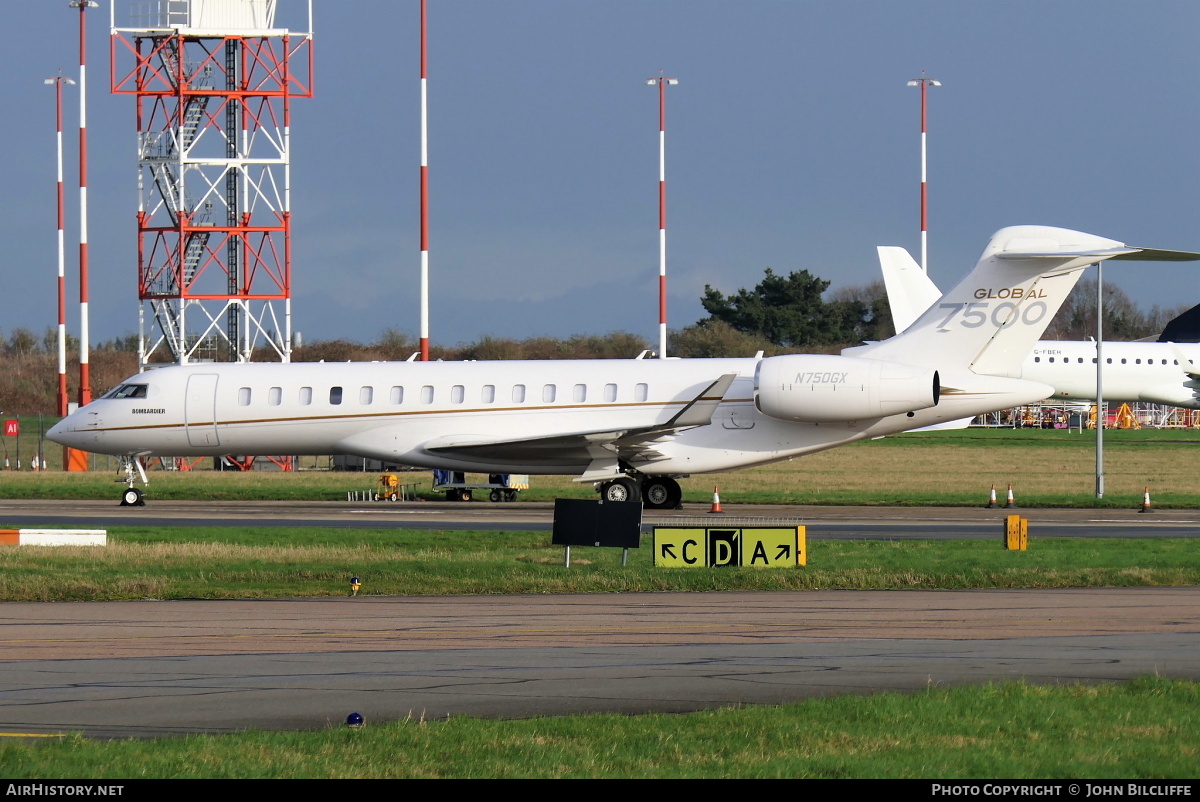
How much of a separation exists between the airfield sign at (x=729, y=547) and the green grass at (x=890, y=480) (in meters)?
14.9

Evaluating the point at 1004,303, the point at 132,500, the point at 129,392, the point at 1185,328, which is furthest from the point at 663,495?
the point at 1185,328

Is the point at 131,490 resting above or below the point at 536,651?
below

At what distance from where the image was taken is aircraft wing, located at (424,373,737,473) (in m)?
29.6

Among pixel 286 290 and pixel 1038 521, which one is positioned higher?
pixel 286 290

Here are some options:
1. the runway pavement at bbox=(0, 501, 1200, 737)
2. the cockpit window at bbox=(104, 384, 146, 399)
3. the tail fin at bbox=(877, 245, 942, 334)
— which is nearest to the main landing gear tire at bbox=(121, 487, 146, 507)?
the cockpit window at bbox=(104, 384, 146, 399)

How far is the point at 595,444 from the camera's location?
97.9 feet

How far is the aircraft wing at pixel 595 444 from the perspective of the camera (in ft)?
97.2

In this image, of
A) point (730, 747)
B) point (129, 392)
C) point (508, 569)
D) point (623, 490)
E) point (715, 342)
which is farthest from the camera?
point (715, 342)

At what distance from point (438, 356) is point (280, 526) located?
41061 mm

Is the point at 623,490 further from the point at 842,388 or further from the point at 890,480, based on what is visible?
the point at 890,480

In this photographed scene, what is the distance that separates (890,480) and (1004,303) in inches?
572
